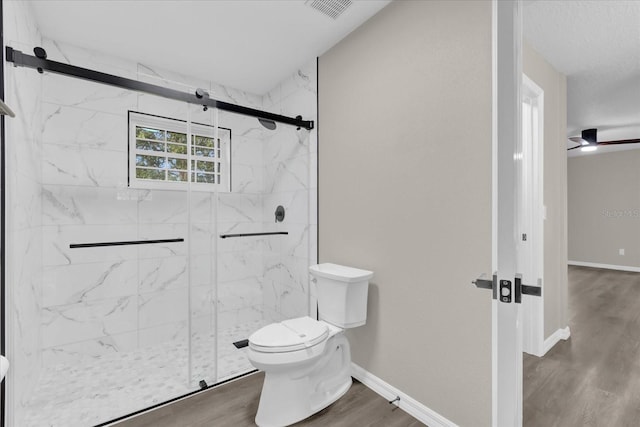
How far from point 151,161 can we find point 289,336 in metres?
2.00

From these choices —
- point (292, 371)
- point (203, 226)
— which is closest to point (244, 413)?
point (292, 371)

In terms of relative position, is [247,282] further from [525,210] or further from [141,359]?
[525,210]

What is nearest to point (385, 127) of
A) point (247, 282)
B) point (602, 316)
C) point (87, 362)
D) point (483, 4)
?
point (483, 4)

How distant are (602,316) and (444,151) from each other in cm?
100

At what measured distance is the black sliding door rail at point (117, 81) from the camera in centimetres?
155

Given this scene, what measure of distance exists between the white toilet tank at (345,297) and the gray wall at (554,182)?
110 centimetres

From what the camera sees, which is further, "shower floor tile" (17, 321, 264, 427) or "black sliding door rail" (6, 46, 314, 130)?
"shower floor tile" (17, 321, 264, 427)

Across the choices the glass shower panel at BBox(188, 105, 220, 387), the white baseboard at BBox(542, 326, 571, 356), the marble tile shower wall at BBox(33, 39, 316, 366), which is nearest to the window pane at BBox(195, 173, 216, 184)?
the glass shower panel at BBox(188, 105, 220, 387)

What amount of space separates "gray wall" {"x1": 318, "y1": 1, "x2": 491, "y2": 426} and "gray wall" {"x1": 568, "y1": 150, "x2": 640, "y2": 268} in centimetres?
51

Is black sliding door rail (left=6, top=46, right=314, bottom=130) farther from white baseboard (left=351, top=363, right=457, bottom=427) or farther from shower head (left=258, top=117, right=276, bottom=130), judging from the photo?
white baseboard (left=351, top=363, right=457, bottom=427)

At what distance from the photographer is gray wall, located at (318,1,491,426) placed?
1520 millimetres

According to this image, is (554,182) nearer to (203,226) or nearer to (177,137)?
(203,226)

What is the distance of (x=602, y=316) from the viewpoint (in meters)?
0.92

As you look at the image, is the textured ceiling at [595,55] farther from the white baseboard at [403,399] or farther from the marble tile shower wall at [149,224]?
the marble tile shower wall at [149,224]
